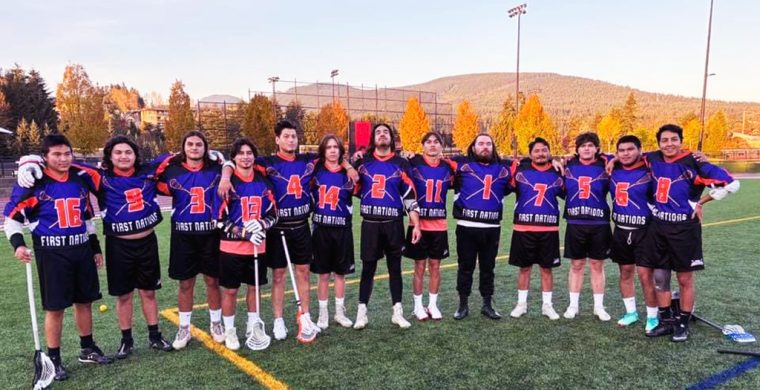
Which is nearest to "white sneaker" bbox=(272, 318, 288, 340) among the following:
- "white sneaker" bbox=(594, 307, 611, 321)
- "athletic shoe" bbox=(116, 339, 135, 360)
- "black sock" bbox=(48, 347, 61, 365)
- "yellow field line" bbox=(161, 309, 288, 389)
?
"yellow field line" bbox=(161, 309, 288, 389)

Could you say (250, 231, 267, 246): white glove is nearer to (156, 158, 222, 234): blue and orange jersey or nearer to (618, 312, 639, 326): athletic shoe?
(156, 158, 222, 234): blue and orange jersey

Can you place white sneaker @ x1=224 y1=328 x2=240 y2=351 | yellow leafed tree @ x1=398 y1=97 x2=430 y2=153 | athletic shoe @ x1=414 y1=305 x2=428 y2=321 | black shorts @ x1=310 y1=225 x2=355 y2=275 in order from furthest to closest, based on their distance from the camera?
yellow leafed tree @ x1=398 y1=97 x2=430 y2=153 → athletic shoe @ x1=414 y1=305 x2=428 y2=321 → black shorts @ x1=310 y1=225 x2=355 y2=275 → white sneaker @ x1=224 y1=328 x2=240 y2=351

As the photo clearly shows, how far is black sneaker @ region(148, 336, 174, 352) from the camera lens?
4.53 metres

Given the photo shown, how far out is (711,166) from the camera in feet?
15.1

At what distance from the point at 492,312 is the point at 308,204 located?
90.1 inches

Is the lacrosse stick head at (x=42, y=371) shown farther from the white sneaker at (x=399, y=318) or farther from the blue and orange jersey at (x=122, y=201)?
the white sneaker at (x=399, y=318)

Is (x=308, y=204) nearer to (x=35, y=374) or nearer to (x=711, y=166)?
(x=35, y=374)

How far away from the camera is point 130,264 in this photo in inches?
171

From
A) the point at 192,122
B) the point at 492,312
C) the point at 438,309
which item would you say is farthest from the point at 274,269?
the point at 192,122

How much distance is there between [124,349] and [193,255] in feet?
3.27

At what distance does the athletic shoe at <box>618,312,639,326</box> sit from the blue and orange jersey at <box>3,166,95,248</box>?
5081 mm

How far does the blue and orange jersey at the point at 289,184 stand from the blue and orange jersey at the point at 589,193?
2745mm

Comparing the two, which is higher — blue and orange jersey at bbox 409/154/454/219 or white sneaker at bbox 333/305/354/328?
blue and orange jersey at bbox 409/154/454/219

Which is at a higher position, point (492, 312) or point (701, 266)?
point (701, 266)
